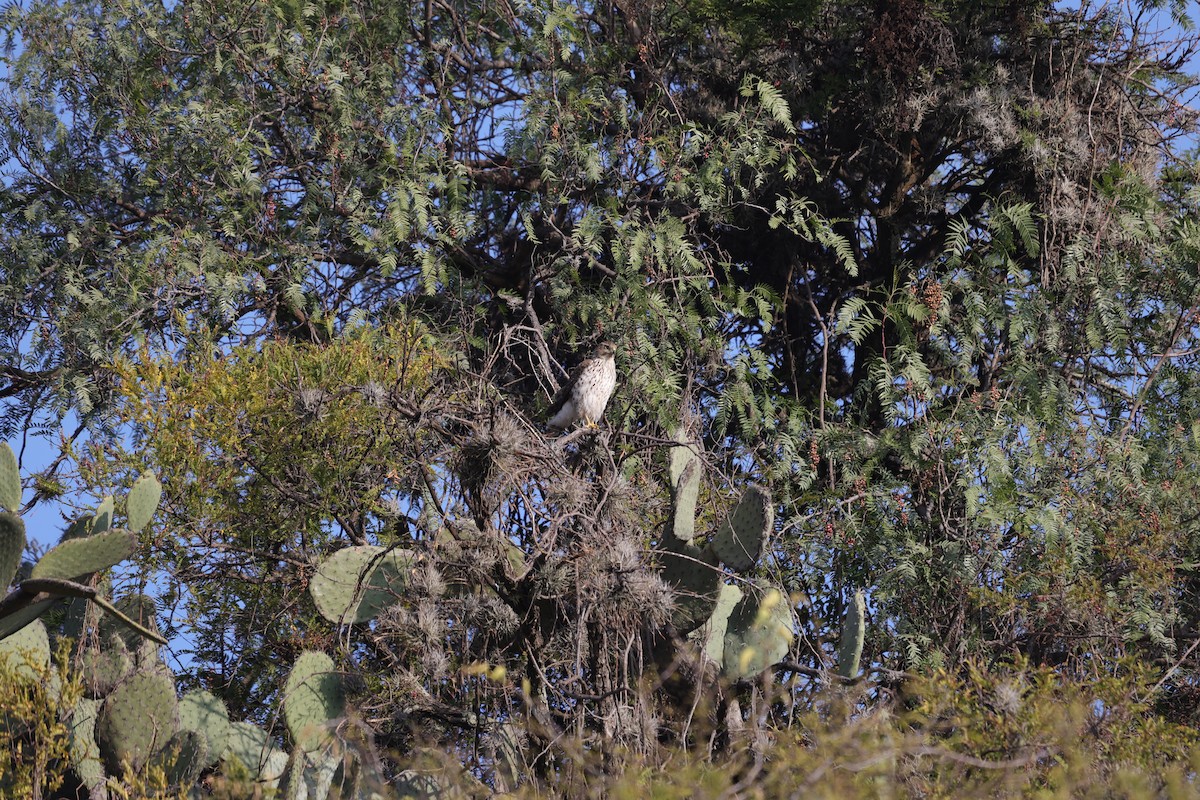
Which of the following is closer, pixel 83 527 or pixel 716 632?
pixel 83 527

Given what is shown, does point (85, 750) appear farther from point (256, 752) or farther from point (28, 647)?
point (256, 752)

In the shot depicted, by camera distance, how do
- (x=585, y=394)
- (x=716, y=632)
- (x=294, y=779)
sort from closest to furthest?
1. (x=294, y=779)
2. (x=716, y=632)
3. (x=585, y=394)

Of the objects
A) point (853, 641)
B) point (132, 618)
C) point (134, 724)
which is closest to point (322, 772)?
point (134, 724)

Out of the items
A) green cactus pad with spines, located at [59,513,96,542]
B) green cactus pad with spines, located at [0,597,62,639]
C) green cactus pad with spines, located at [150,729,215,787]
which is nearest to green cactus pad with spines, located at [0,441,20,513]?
green cactus pad with spines, located at [59,513,96,542]

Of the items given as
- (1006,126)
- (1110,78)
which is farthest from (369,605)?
(1110,78)

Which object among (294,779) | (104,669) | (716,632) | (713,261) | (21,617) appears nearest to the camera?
(294,779)

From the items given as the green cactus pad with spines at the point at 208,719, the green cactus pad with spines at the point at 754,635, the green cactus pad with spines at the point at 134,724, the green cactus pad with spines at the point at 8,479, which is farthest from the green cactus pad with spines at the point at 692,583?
the green cactus pad with spines at the point at 8,479

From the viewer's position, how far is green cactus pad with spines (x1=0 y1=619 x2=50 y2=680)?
4859 mm

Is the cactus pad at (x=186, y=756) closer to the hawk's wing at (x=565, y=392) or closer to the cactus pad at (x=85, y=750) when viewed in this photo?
the cactus pad at (x=85, y=750)

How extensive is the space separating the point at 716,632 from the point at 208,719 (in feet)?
6.76

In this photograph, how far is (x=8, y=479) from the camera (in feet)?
17.0

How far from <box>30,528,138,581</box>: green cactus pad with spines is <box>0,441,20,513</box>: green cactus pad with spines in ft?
1.98

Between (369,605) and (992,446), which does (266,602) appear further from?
(992,446)

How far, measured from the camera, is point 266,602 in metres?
6.58
